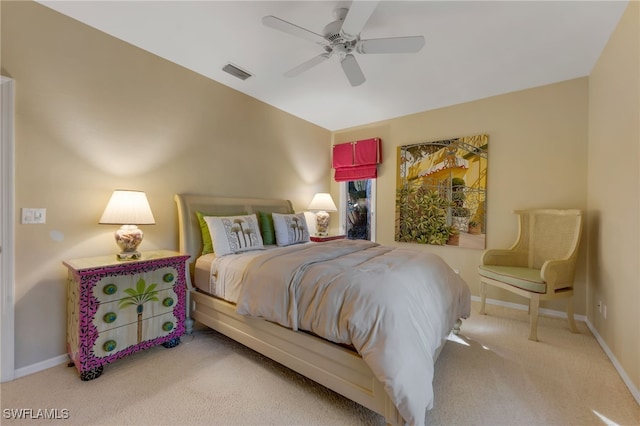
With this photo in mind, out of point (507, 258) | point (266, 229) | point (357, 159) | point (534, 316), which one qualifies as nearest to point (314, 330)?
point (266, 229)

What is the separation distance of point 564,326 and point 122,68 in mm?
5037

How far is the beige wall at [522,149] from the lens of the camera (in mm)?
3055

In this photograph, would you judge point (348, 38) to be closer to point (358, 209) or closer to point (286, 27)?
point (286, 27)

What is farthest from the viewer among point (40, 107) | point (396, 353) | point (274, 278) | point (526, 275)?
point (526, 275)

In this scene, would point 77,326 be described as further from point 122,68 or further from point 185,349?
point 122,68

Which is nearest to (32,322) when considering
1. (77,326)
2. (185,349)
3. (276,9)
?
(77,326)

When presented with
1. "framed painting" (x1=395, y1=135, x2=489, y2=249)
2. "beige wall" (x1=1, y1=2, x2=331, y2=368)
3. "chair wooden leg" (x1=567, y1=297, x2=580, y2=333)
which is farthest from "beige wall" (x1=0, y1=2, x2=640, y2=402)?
"chair wooden leg" (x1=567, y1=297, x2=580, y2=333)

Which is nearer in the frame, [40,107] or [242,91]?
[40,107]

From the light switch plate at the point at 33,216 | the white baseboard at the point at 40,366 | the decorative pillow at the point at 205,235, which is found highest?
the light switch plate at the point at 33,216

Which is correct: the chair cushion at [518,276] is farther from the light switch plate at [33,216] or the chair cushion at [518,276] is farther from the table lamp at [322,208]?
the light switch plate at [33,216]

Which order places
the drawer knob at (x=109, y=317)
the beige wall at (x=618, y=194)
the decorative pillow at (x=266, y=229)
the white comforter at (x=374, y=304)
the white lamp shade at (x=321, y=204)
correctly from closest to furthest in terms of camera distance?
1. the white comforter at (x=374, y=304)
2. the beige wall at (x=618, y=194)
3. the drawer knob at (x=109, y=317)
4. the decorative pillow at (x=266, y=229)
5. the white lamp shade at (x=321, y=204)

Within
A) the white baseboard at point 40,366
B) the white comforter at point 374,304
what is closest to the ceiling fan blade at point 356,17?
the white comforter at point 374,304

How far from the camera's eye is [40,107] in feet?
6.81

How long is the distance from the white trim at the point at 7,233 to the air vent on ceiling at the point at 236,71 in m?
1.69
